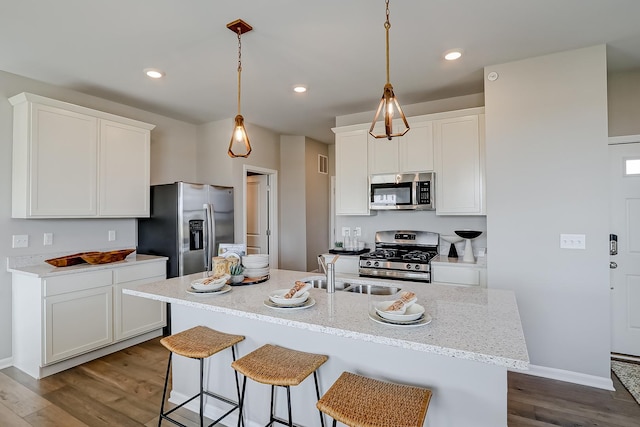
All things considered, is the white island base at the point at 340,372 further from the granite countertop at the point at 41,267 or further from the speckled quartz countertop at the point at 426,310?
the granite countertop at the point at 41,267

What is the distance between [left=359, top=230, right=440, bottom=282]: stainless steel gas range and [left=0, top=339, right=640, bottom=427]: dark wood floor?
121 centimetres

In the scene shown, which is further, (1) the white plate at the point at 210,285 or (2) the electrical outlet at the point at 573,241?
(2) the electrical outlet at the point at 573,241

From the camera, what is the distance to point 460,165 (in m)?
3.54

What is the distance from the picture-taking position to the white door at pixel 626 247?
3.22 metres

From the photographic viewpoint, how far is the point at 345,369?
178 cm

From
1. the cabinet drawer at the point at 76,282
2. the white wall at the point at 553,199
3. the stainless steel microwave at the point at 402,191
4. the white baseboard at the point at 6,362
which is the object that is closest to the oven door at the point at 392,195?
the stainless steel microwave at the point at 402,191

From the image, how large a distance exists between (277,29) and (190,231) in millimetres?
2446

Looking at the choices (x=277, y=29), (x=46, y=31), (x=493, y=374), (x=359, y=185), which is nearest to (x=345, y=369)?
(x=493, y=374)

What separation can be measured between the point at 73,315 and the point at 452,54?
161 inches

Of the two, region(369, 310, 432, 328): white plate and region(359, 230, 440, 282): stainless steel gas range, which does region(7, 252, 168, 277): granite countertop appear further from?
region(369, 310, 432, 328): white plate

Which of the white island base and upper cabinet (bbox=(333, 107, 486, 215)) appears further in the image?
upper cabinet (bbox=(333, 107, 486, 215))

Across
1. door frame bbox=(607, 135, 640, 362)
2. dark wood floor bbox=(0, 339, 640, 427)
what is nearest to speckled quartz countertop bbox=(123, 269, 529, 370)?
dark wood floor bbox=(0, 339, 640, 427)

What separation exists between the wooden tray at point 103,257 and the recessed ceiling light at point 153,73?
1.81 meters

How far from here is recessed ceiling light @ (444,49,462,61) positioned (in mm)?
2791
